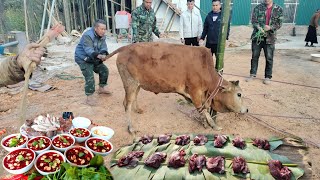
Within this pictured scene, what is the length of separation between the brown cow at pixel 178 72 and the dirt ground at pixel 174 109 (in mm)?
513

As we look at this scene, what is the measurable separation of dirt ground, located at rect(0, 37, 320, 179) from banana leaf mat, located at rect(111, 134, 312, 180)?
4.18 ft

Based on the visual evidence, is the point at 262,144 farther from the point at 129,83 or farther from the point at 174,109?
the point at 174,109

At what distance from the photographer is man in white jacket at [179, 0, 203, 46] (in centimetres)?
734

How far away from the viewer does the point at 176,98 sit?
670 cm

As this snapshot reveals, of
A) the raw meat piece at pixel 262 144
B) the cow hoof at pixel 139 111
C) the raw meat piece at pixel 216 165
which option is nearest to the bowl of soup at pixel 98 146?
the raw meat piece at pixel 216 165

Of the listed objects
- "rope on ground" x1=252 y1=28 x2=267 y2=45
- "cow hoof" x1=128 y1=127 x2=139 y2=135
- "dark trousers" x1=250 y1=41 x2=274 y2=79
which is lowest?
"cow hoof" x1=128 y1=127 x2=139 y2=135

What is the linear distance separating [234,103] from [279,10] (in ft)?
10.9

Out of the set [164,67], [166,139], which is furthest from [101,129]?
[164,67]

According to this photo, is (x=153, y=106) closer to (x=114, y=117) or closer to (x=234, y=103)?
(x=114, y=117)

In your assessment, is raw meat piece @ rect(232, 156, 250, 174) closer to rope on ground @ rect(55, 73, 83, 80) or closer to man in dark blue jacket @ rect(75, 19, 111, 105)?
man in dark blue jacket @ rect(75, 19, 111, 105)

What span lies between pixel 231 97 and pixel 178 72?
3.31ft

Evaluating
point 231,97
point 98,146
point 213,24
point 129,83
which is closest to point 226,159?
point 98,146

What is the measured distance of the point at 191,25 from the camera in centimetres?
736

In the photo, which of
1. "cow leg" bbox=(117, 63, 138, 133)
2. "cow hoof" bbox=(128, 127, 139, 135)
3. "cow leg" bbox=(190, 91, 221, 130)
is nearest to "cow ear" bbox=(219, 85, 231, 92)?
"cow leg" bbox=(190, 91, 221, 130)
